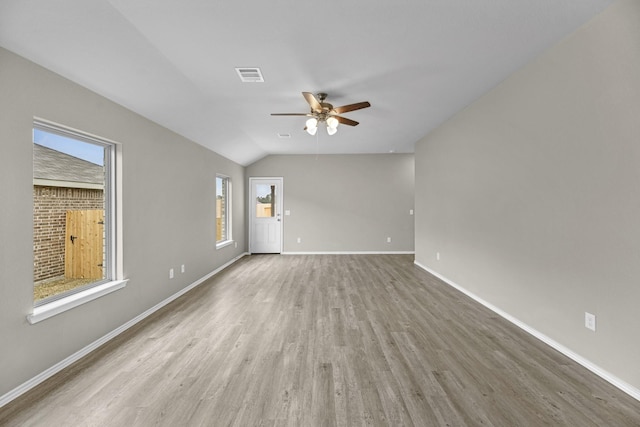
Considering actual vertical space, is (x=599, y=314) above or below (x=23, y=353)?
above

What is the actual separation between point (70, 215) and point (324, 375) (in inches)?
97.5

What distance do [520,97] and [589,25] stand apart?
→ 82cm

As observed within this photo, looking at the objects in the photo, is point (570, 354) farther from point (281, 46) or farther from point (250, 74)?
point (250, 74)

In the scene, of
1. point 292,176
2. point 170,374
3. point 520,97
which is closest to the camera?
point 170,374

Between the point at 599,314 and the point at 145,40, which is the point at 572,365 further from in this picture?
the point at 145,40

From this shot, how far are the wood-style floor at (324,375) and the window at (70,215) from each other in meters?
0.62

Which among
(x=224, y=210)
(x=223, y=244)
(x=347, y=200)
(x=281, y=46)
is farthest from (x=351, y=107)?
(x=347, y=200)

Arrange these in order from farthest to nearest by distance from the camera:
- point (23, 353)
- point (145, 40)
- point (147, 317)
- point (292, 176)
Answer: point (292, 176) < point (147, 317) < point (145, 40) < point (23, 353)

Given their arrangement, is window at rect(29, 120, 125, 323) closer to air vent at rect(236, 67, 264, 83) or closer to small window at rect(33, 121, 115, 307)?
small window at rect(33, 121, 115, 307)

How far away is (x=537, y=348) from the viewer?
2.51 meters

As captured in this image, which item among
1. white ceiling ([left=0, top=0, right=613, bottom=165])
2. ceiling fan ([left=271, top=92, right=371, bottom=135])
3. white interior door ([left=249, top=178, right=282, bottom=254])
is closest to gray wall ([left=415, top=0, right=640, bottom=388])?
white ceiling ([left=0, top=0, right=613, bottom=165])

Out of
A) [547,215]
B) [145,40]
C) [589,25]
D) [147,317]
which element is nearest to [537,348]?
[547,215]

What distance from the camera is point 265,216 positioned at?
7547 millimetres

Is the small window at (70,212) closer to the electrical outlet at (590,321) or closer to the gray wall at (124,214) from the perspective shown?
the gray wall at (124,214)
